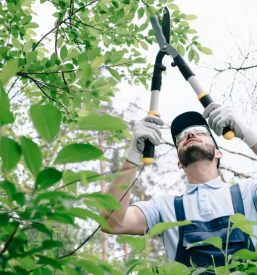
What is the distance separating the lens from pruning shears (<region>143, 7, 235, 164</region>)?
223 centimetres

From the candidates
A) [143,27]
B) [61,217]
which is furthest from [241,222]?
[143,27]

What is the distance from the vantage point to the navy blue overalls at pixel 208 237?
6.90ft

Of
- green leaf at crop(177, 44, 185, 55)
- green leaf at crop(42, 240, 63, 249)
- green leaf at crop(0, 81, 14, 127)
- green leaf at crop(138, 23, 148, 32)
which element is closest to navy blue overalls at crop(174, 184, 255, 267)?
green leaf at crop(177, 44, 185, 55)

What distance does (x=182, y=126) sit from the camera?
10.1 feet

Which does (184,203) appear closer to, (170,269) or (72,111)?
(72,111)

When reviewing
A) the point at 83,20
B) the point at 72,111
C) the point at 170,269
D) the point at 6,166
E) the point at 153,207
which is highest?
the point at 83,20

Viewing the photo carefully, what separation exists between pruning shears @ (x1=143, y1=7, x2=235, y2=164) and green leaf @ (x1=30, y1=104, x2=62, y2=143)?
1744mm

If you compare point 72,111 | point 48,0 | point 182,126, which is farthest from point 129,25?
point 182,126

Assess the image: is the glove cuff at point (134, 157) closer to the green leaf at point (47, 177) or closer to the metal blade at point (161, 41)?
the metal blade at point (161, 41)

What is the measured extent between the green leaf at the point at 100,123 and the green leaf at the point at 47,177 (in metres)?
0.07

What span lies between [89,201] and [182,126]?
2.76m

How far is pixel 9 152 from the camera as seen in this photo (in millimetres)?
398

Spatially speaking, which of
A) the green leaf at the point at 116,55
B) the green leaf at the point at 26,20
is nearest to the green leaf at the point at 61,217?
the green leaf at the point at 116,55

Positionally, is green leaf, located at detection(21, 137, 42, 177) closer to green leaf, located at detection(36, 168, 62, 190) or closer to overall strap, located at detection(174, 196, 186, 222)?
green leaf, located at detection(36, 168, 62, 190)
